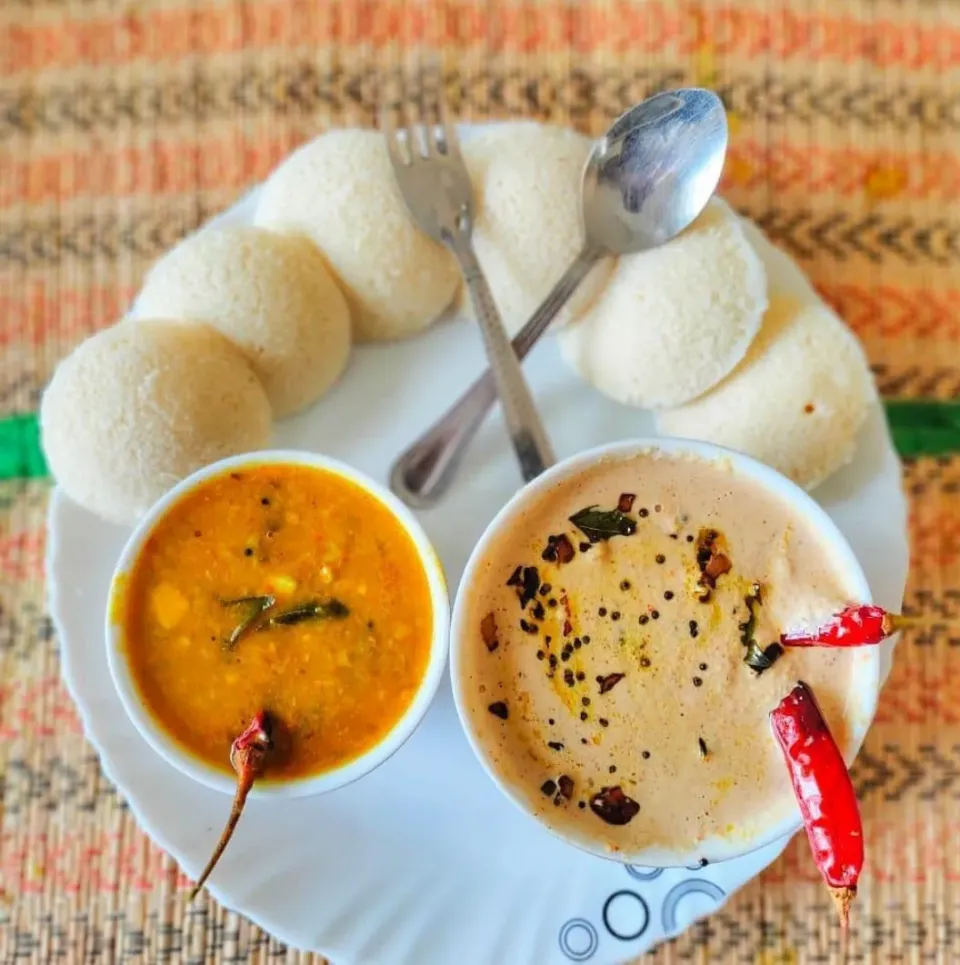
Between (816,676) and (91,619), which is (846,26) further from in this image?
(91,619)

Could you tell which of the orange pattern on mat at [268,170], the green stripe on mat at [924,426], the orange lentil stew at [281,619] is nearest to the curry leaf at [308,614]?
the orange lentil stew at [281,619]

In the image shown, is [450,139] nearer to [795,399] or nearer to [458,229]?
[458,229]

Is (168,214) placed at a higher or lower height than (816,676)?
higher

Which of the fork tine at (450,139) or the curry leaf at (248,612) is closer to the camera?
the curry leaf at (248,612)

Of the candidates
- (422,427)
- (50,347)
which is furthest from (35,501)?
(422,427)

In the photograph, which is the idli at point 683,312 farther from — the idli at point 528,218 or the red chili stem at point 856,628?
the red chili stem at point 856,628

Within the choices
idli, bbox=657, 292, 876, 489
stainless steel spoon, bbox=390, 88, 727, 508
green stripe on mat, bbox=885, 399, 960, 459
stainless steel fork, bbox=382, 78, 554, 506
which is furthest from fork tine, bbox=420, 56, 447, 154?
green stripe on mat, bbox=885, 399, 960, 459
